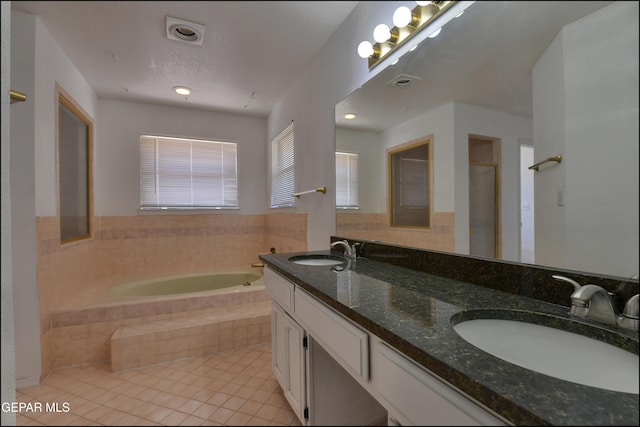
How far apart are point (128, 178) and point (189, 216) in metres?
0.78

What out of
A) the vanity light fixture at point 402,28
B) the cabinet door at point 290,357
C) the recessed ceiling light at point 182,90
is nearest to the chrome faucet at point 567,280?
the cabinet door at point 290,357

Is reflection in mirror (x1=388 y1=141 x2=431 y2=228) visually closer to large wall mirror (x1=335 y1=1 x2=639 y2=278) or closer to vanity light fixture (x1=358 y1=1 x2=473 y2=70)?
large wall mirror (x1=335 y1=1 x2=639 y2=278)

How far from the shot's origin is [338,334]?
0.89m

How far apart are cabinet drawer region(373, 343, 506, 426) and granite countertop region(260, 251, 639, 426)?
4 centimetres

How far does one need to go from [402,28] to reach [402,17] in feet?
0.19

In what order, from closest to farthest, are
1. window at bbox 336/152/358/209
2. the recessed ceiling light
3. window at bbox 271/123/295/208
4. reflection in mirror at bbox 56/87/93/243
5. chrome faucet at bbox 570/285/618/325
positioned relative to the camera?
chrome faucet at bbox 570/285/618/325 → window at bbox 336/152/358/209 → reflection in mirror at bbox 56/87/93/243 → the recessed ceiling light → window at bbox 271/123/295/208

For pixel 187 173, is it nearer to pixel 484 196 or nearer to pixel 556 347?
pixel 484 196

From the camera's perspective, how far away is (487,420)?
1.48 feet

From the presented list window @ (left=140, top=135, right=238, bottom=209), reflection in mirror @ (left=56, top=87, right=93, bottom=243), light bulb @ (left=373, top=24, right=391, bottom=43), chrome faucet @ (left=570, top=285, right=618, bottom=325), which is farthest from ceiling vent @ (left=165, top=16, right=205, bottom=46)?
chrome faucet @ (left=570, top=285, right=618, bottom=325)

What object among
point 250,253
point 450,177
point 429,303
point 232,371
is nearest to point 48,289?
point 232,371

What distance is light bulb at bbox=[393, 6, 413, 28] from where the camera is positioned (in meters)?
A: 1.40

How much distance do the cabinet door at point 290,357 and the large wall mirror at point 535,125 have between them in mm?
701

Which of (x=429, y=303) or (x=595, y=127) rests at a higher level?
(x=595, y=127)

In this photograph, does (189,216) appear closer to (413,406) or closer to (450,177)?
(450,177)
